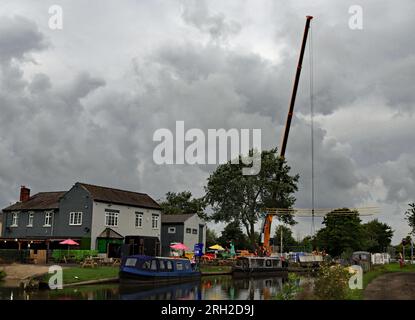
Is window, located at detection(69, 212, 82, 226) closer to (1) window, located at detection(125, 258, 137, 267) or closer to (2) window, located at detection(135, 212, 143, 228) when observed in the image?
(2) window, located at detection(135, 212, 143, 228)

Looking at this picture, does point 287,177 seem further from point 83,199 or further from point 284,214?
point 83,199

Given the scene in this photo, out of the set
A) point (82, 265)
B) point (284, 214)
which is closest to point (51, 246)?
point (82, 265)

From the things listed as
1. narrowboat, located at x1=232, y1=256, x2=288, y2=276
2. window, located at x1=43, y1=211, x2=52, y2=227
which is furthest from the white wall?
narrowboat, located at x1=232, y1=256, x2=288, y2=276

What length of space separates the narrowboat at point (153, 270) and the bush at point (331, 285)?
1660 centimetres

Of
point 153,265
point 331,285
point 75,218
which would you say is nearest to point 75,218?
point 75,218

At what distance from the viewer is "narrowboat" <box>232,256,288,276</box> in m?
46.7

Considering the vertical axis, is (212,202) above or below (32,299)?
above

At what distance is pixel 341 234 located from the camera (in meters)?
89.7

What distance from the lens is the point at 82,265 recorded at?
128 feet

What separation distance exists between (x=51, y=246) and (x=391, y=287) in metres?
35.7

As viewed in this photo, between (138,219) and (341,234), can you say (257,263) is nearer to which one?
(138,219)

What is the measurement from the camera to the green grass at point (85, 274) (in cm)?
3153

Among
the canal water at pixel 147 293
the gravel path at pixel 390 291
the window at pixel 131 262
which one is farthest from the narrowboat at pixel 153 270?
the gravel path at pixel 390 291

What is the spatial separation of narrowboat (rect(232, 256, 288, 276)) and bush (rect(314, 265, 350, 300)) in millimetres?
25992
